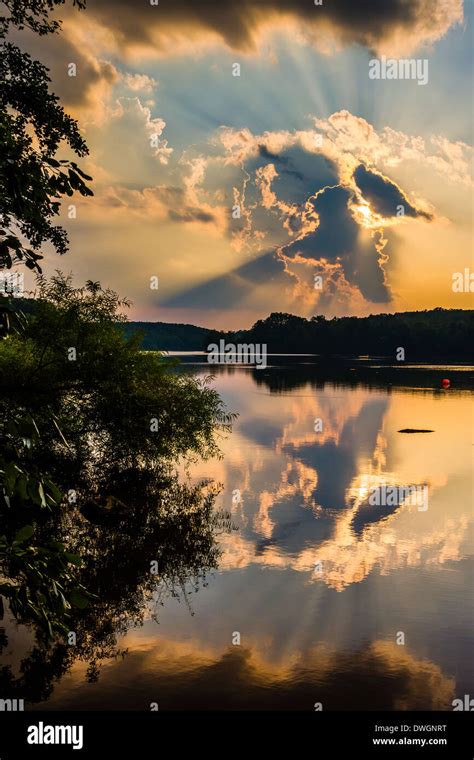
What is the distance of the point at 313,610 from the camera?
25562 mm

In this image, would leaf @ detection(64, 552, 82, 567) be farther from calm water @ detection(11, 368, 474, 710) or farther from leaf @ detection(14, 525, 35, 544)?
calm water @ detection(11, 368, 474, 710)

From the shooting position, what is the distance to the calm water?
63.8ft

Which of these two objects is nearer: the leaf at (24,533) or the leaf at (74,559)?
the leaf at (24,533)

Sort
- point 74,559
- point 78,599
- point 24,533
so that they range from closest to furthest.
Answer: point 24,533 < point 74,559 < point 78,599

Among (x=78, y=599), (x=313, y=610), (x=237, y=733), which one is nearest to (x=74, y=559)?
(x=78, y=599)

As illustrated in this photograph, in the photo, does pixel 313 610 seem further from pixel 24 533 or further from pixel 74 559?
pixel 24 533

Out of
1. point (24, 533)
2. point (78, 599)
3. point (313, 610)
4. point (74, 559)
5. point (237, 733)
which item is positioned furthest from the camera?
point (313, 610)

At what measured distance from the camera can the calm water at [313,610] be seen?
19438 millimetres

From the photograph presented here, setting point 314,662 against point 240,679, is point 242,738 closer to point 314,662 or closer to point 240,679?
point 240,679

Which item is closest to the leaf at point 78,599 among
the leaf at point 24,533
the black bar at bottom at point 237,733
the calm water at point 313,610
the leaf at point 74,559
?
the leaf at point 74,559

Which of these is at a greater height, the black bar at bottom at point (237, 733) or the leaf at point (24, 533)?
the leaf at point (24, 533)

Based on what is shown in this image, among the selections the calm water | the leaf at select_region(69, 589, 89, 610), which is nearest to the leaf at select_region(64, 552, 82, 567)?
the leaf at select_region(69, 589, 89, 610)

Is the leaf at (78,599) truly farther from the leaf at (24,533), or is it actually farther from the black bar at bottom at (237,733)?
the black bar at bottom at (237,733)

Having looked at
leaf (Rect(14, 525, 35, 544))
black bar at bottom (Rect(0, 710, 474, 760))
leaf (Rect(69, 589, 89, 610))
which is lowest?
black bar at bottom (Rect(0, 710, 474, 760))
